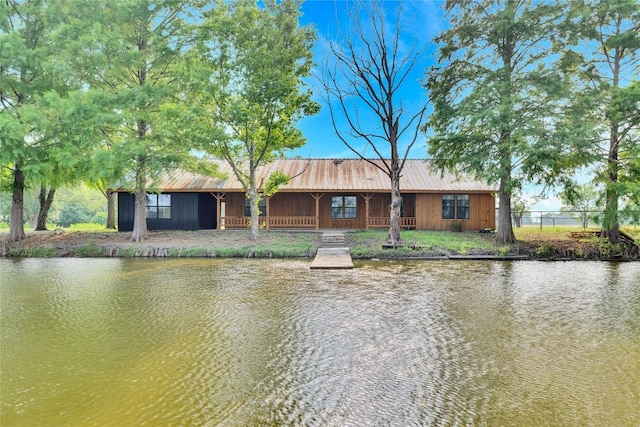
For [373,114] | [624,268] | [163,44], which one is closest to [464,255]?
[624,268]

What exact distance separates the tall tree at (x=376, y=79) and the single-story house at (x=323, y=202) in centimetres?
377

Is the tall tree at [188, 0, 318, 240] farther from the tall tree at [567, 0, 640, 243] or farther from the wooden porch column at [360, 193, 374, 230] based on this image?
the tall tree at [567, 0, 640, 243]

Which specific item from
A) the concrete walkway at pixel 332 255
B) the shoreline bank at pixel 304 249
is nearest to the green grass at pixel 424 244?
the shoreline bank at pixel 304 249

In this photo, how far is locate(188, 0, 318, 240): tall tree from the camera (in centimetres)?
1554

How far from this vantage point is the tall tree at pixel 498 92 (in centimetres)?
1409

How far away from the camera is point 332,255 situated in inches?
535

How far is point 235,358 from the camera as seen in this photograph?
468 centimetres

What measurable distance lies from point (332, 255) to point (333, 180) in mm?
8448

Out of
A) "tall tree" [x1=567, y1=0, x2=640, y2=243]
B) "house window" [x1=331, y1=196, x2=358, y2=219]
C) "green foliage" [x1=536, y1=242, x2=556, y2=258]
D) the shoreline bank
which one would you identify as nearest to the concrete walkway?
the shoreline bank

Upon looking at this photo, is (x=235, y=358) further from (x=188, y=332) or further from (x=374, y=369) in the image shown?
(x=374, y=369)

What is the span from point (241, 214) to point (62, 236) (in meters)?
8.83

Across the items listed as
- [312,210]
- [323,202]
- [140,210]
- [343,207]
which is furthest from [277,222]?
[140,210]

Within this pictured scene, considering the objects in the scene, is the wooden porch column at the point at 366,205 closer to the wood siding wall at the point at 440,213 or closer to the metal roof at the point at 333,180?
the metal roof at the point at 333,180

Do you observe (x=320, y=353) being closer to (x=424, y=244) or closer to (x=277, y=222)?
(x=424, y=244)
